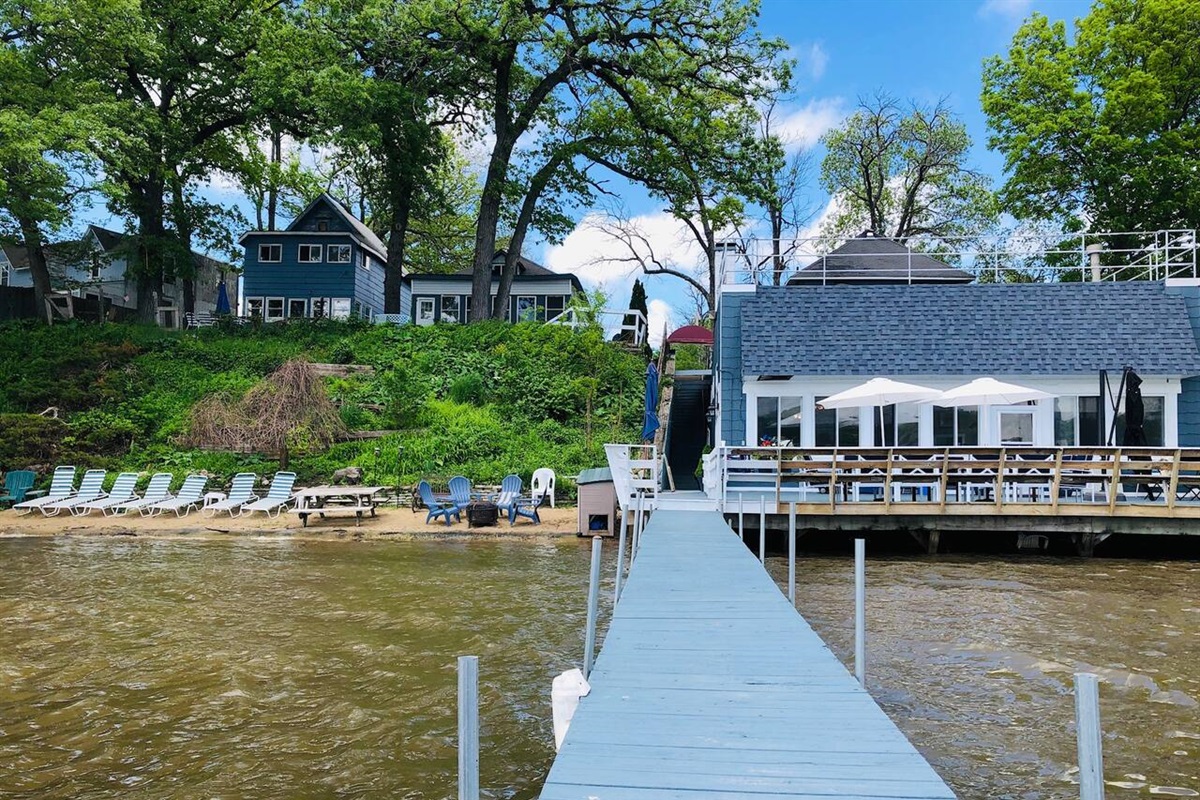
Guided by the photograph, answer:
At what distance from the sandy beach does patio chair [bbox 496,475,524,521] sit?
0.44m

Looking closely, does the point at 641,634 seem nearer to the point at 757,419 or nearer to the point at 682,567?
the point at 682,567

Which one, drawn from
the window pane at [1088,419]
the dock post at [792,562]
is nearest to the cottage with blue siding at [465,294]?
the window pane at [1088,419]

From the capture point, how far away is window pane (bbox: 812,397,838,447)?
1925cm

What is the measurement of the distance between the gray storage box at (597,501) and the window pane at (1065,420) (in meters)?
10.2

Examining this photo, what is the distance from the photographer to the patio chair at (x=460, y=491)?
19.7 metres

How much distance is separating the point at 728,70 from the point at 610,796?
31192 millimetres

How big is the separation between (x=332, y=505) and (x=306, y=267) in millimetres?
23208

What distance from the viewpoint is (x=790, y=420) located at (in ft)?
63.5

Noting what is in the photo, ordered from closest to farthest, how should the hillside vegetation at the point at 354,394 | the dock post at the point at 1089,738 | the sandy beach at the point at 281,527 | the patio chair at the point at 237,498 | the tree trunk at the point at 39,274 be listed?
1. the dock post at the point at 1089,738
2. the sandy beach at the point at 281,527
3. the patio chair at the point at 237,498
4. the hillside vegetation at the point at 354,394
5. the tree trunk at the point at 39,274

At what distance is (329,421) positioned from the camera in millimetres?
25375

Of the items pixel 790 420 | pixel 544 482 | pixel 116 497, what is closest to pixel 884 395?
pixel 790 420

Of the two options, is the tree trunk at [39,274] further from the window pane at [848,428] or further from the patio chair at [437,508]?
the window pane at [848,428]

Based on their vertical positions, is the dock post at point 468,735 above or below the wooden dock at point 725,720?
above

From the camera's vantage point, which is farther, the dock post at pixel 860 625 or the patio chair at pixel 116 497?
the patio chair at pixel 116 497
